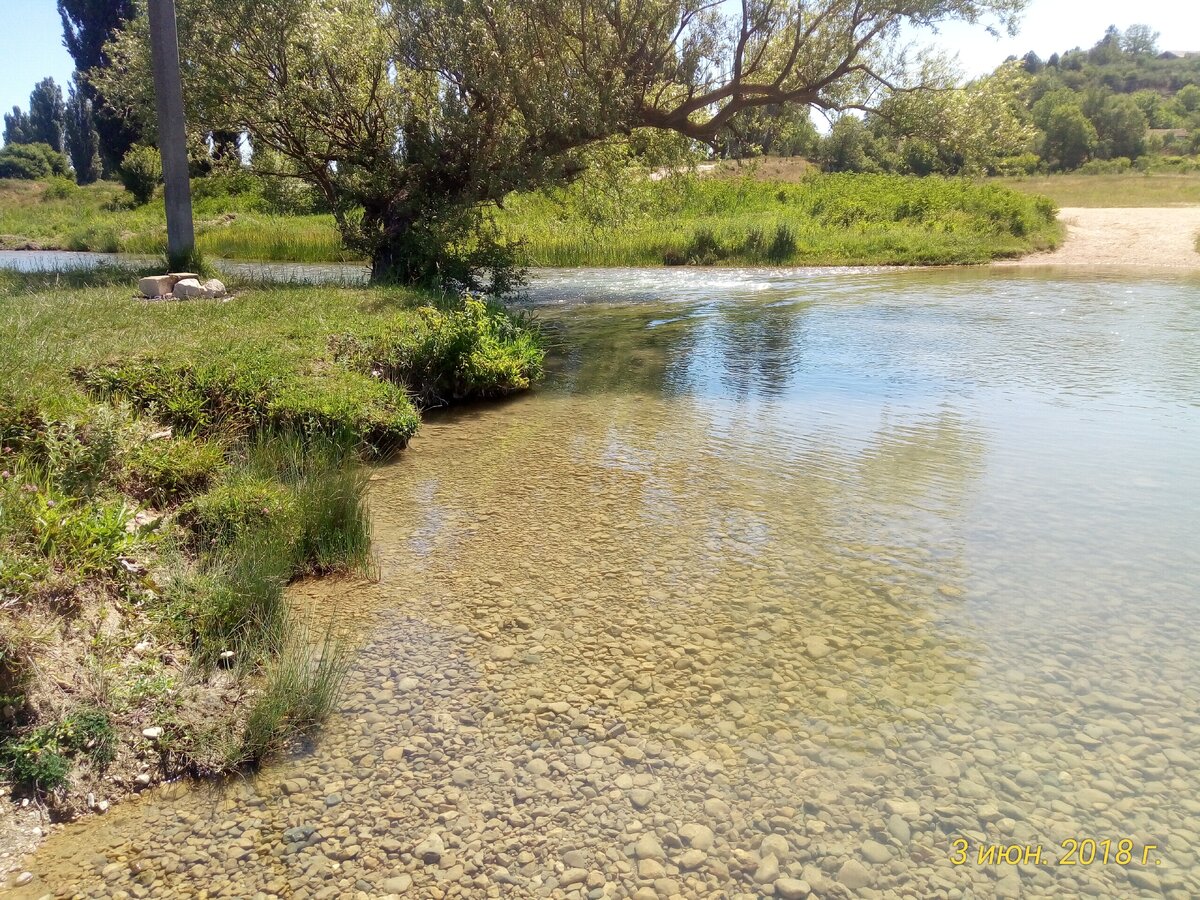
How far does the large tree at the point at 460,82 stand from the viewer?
14.2m

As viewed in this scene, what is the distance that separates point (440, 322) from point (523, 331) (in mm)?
2086

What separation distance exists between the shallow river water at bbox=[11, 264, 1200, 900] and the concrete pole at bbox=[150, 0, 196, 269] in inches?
278

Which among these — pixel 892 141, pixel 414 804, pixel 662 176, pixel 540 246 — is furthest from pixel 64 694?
pixel 540 246

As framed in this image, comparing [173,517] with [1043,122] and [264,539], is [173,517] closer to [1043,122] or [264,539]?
[264,539]

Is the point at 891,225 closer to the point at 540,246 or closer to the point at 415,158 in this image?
the point at 540,246

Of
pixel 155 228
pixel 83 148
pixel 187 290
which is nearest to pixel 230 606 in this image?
pixel 187 290

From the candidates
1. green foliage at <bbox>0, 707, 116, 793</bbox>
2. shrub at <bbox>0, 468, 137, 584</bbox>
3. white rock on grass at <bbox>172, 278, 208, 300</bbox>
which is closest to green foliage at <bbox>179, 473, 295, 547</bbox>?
shrub at <bbox>0, 468, 137, 584</bbox>

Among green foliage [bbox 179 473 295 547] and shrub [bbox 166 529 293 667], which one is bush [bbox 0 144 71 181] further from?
shrub [bbox 166 529 293 667]

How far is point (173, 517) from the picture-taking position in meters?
5.48

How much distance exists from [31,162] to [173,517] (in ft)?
282

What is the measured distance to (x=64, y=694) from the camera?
3.75 m

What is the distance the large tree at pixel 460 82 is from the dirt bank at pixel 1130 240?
12.3 meters

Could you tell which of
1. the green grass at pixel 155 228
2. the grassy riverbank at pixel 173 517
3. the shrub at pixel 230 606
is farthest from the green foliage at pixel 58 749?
the green grass at pixel 155 228

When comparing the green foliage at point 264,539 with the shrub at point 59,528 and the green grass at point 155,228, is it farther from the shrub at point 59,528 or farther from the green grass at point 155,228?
the green grass at point 155,228
